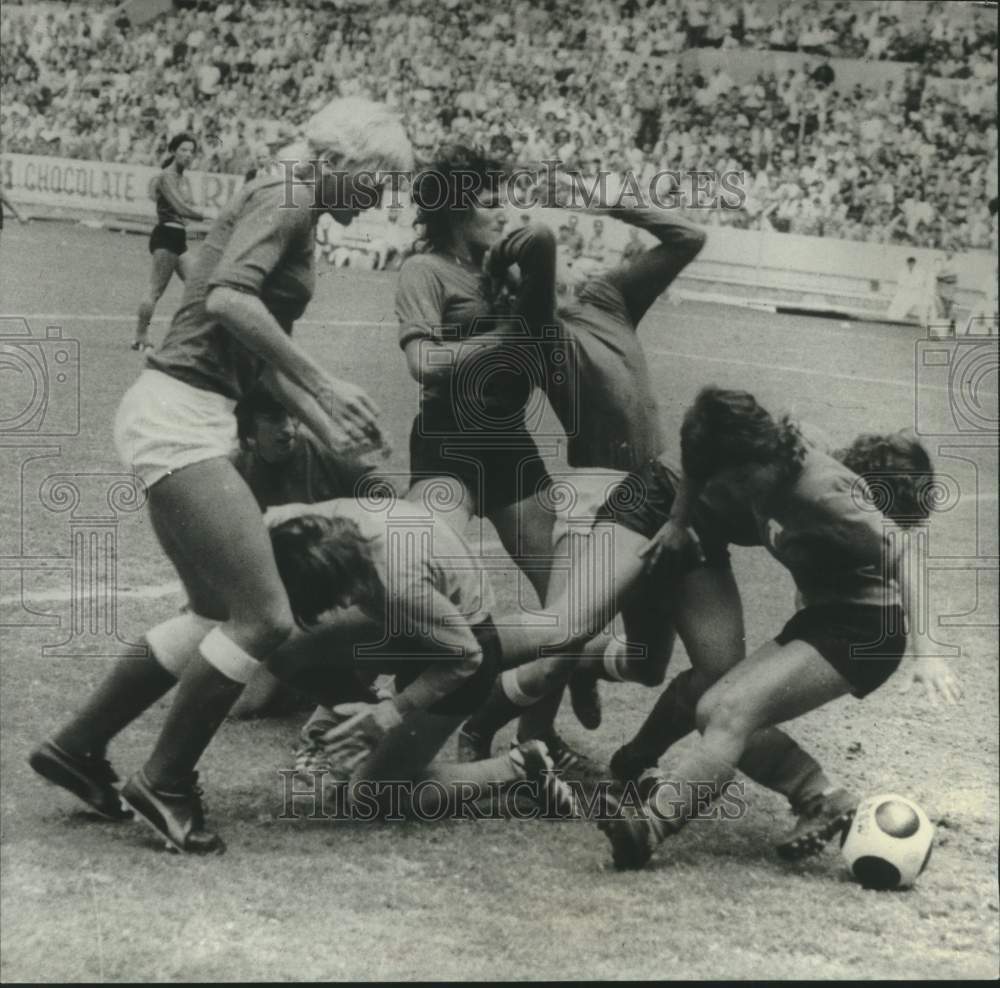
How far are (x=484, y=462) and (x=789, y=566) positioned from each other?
874mm

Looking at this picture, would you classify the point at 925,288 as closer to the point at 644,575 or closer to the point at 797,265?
the point at 797,265

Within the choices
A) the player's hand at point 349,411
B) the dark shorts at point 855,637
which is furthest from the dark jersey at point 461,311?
the dark shorts at point 855,637

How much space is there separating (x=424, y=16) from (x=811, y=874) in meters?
2.56

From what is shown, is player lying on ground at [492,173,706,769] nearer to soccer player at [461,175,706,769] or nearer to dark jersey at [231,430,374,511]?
soccer player at [461,175,706,769]

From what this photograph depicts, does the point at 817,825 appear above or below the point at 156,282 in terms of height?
below

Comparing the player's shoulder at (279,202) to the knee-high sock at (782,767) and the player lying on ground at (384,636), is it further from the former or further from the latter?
the knee-high sock at (782,767)

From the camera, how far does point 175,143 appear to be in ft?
12.8

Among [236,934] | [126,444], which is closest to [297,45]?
[126,444]

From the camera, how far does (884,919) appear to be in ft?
12.8

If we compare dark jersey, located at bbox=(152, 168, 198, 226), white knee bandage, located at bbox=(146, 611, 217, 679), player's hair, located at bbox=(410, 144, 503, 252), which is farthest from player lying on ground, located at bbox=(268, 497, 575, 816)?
dark jersey, located at bbox=(152, 168, 198, 226)

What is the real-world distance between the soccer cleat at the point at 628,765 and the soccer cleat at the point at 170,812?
1103mm

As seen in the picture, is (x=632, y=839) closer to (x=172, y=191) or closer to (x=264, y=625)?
(x=264, y=625)

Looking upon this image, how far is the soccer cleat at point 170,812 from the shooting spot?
142 inches

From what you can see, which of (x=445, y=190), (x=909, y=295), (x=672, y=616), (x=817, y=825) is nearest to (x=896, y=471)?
(x=909, y=295)
